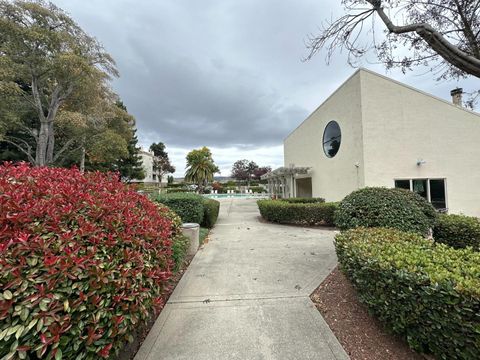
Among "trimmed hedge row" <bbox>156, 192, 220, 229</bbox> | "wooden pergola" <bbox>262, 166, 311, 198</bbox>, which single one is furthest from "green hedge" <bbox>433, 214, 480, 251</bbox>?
"wooden pergola" <bbox>262, 166, 311, 198</bbox>

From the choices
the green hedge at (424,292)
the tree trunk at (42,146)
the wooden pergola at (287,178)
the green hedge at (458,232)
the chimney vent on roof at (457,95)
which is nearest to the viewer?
the green hedge at (424,292)

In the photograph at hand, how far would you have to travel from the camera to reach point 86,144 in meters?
15.7

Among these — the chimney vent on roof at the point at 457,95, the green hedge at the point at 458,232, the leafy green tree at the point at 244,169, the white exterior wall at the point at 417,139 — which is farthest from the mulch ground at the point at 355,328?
the leafy green tree at the point at 244,169

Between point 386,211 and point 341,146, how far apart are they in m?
7.50

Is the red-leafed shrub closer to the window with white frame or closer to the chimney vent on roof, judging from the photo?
the window with white frame

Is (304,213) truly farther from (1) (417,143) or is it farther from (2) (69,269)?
(2) (69,269)

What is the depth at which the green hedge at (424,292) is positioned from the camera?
150 centimetres

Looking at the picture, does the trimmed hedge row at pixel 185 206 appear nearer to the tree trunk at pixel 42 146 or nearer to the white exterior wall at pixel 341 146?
the white exterior wall at pixel 341 146

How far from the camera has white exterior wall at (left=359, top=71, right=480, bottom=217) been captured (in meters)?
9.15

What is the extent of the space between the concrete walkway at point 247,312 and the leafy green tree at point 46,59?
15251 millimetres

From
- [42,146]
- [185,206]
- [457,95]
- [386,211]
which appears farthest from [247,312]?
[42,146]

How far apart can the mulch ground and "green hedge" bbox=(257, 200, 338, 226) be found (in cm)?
510

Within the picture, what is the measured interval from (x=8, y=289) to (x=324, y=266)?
4.36 meters

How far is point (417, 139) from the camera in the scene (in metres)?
9.21
